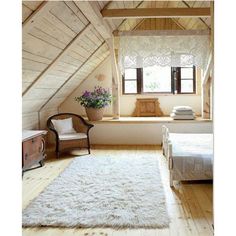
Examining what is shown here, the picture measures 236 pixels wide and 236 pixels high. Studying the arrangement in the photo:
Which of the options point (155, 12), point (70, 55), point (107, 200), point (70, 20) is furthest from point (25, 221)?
point (155, 12)

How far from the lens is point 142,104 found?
23.8ft

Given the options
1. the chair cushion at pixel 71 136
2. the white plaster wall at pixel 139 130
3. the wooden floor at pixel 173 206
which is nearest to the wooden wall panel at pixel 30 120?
the chair cushion at pixel 71 136

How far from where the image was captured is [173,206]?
9.69 ft

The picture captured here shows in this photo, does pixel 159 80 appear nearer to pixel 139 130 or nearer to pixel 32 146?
pixel 139 130

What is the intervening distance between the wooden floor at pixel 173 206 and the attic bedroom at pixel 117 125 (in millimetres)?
12

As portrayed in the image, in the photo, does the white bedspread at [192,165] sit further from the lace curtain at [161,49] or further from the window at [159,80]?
the window at [159,80]

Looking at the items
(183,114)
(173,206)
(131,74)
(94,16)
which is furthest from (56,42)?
(131,74)

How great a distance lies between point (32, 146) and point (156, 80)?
3943mm

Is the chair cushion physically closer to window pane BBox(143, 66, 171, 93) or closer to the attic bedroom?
the attic bedroom

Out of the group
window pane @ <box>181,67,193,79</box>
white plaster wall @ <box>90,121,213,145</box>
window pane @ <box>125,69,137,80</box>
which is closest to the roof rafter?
white plaster wall @ <box>90,121,213,145</box>

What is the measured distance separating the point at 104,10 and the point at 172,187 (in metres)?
2.80

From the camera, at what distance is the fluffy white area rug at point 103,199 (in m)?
2.59

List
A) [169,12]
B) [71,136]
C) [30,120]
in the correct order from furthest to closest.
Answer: [30,120] → [71,136] → [169,12]
